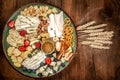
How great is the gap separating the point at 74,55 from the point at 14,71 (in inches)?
20.9

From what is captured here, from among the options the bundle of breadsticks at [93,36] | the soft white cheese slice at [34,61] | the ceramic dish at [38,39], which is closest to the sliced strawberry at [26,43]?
the ceramic dish at [38,39]

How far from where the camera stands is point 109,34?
1.88 meters

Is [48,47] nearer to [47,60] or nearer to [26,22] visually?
[47,60]

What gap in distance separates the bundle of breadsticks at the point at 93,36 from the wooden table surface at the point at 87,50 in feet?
0.15

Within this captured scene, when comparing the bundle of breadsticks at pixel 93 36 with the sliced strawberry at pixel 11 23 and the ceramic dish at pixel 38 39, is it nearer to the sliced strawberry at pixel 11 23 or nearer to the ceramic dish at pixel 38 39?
the ceramic dish at pixel 38 39

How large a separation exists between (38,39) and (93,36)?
Result: 49 cm

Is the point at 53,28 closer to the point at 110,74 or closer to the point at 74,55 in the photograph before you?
the point at 74,55

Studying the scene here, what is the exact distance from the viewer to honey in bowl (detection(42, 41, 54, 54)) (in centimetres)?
175

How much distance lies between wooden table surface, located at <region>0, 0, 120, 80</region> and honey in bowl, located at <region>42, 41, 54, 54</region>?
217 mm

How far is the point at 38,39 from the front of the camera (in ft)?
5.78

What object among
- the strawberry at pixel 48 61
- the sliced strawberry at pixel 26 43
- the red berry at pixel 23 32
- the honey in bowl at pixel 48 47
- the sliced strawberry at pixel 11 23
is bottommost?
the strawberry at pixel 48 61

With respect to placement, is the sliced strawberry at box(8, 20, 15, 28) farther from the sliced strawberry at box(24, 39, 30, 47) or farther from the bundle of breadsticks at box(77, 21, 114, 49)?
the bundle of breadsticks at box(77, 21, 114, 49)

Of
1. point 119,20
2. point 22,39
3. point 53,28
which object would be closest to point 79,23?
point 53,28

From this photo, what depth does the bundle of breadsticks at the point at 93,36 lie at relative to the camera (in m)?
1.83
